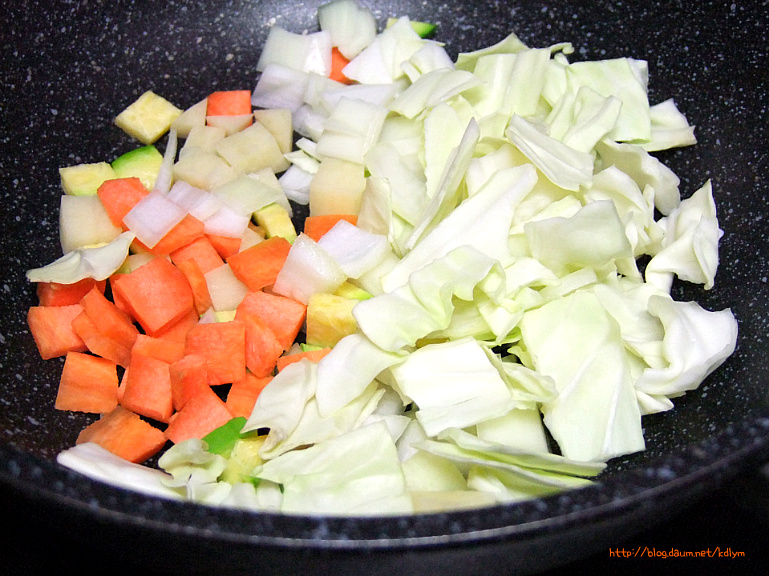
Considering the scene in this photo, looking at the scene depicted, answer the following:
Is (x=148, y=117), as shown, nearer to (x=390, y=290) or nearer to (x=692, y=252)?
(x=390, y=290)

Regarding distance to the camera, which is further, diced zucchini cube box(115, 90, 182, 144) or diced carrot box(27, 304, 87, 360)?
diced zucchini cube box(115, 90, 182, 144)

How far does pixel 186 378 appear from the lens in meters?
1.41

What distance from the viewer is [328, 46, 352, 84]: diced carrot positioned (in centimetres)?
199

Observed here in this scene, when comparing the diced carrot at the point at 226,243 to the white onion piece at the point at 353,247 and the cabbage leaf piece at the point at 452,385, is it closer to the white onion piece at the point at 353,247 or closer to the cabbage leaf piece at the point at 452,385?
the white onion piece at the point at 353,247

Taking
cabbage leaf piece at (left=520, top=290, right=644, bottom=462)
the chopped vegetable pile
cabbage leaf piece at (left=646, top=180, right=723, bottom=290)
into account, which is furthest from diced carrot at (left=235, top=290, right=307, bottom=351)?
cabbage leaf piece at (left=646, top=180, right=723, bottom=290)

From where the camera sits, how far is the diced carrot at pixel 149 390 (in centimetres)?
140

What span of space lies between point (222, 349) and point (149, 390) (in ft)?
0.54

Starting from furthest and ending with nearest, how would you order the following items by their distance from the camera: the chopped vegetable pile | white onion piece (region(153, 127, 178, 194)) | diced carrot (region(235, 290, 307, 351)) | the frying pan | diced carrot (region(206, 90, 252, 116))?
diced carrot (region(206, 90, 252, 116)) → white onion piece (region(153, 127, 178, 194)) → diced carrot (region(235, 290, 307, 351)) → the chopped vegetable pile → the frying pan

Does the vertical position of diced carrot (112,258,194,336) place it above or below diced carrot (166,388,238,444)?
above

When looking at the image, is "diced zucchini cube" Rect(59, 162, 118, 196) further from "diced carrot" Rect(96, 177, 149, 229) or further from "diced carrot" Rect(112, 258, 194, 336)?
"diced carrot" Rect(112, 258, 194, 336)

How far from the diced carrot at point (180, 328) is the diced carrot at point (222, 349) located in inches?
3.1

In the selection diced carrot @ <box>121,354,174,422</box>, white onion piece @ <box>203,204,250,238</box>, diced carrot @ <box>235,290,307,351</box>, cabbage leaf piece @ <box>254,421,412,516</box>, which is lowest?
cabbage leaf piece @ <box>254,421,412,516</box>

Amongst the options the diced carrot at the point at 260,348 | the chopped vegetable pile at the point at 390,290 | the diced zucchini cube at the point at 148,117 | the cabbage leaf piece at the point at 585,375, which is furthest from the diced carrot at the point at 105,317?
the cabbage leaf piece at the point at 585,375

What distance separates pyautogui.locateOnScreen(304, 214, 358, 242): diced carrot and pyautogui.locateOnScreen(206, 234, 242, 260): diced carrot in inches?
6.7
